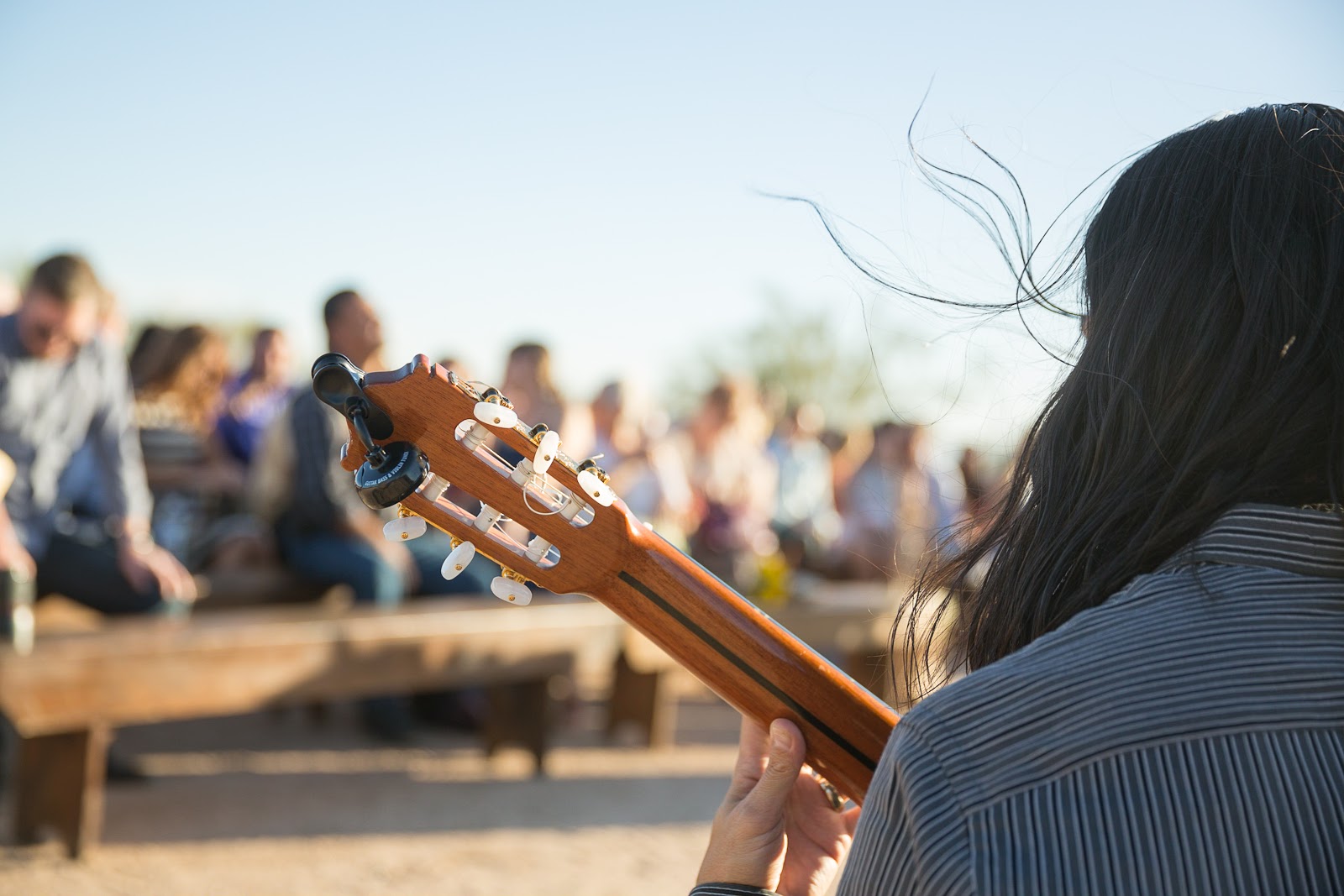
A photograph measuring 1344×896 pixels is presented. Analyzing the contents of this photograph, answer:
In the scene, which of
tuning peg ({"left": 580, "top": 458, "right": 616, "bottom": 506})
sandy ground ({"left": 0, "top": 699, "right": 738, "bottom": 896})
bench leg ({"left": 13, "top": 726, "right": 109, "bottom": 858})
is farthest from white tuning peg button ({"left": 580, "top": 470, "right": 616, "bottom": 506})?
bench leg ({"left": 13, "top": 726, "right": 109, "bottom": 858})

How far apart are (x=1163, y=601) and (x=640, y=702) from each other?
15.7ft

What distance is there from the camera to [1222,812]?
0.79 m

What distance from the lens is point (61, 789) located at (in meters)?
3.34

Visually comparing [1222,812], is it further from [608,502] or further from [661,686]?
[661,686]

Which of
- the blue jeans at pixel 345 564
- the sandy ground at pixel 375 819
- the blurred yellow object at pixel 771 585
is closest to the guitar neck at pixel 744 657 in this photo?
the sandy ground at pixel 375 819

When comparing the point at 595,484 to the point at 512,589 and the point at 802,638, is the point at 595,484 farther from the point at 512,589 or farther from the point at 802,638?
the point at 802,638

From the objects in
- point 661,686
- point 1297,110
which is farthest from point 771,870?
point 661,686

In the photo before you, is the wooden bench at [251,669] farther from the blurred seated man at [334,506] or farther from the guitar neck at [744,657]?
the guitar neck at [744,657]

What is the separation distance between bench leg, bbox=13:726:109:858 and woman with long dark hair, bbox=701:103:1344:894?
2.84m

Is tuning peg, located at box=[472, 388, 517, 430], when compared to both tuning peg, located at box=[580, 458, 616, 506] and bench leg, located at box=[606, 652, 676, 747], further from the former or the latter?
bench leg, located at box=[606, 652, 676, 747]

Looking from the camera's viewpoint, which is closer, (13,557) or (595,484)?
(595,484)

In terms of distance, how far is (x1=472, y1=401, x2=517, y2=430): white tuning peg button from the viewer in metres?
1.15

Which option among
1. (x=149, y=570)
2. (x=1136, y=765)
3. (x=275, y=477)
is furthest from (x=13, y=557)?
(x=1136, y=765)

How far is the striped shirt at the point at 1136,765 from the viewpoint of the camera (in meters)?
0.78
